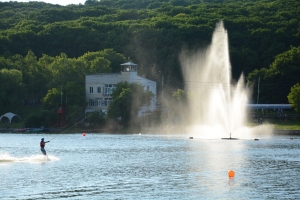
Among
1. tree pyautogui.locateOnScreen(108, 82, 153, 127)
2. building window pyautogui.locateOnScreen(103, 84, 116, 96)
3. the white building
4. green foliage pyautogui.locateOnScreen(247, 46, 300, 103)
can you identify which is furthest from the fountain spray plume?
building window pyautogui.locateOnScreen(103, 84, 116, 96)

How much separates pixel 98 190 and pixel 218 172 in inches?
530

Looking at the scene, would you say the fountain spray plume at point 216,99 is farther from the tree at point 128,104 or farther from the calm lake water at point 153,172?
the calm lake water at point 153,172

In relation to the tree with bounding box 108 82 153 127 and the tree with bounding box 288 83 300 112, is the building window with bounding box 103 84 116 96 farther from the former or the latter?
the tree with bounding box 288 83 300 112

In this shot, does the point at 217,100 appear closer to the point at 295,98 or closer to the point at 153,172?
the point at 295,98

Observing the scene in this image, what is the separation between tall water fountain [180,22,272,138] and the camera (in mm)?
108188

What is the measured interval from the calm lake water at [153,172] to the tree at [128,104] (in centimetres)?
4074

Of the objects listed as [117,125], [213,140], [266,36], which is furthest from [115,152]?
[266,36]

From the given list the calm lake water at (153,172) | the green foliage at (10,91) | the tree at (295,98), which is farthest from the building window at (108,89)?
the calm lake water at (153,172)

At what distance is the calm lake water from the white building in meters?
58.5

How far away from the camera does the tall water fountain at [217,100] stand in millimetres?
108188

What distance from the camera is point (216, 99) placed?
11388cm

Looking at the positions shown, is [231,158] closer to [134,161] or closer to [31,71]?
[134,161]

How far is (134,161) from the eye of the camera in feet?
224

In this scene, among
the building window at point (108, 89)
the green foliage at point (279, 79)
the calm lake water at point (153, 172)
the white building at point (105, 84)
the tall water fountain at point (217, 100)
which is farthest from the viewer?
the building window at point (108, 89)
